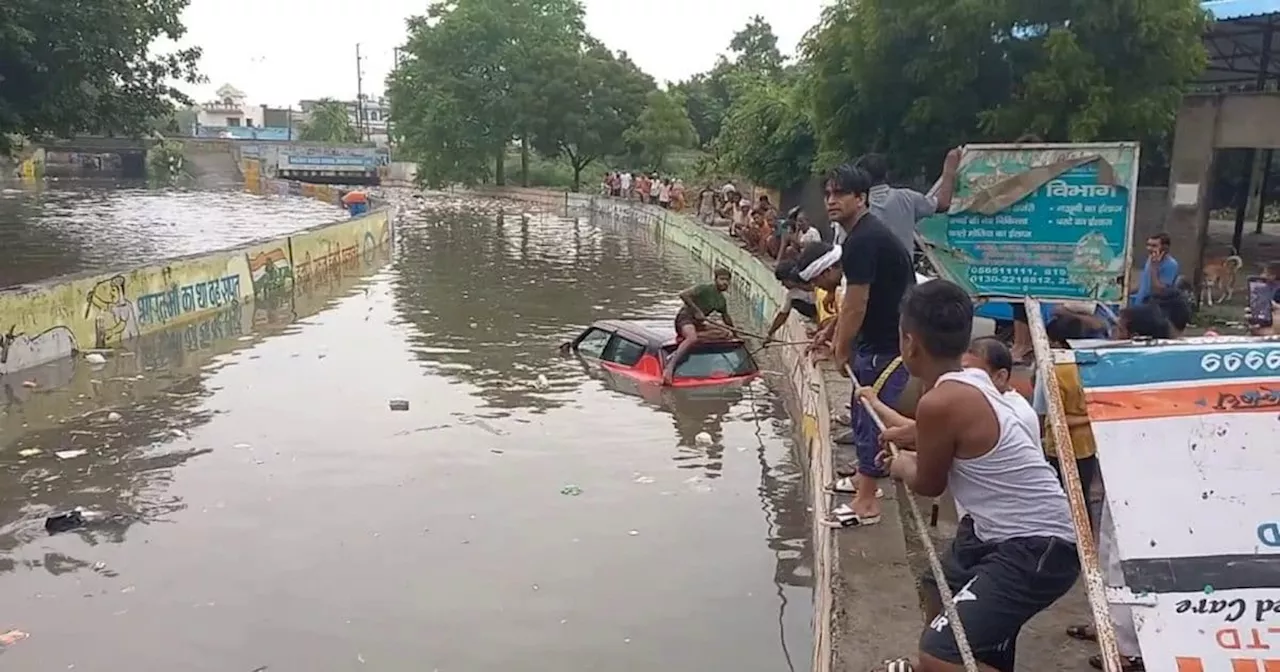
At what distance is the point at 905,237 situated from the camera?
7.50 meters

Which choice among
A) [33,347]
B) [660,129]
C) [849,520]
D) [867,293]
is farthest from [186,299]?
[660,129]

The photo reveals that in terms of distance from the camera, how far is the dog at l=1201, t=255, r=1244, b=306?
15.2 meters

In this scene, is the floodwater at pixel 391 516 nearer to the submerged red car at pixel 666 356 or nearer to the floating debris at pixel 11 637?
the floating debris at pixel 11 637

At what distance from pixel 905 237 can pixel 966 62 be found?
8487mm

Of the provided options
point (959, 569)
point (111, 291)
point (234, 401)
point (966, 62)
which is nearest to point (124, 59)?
point (111, 291)

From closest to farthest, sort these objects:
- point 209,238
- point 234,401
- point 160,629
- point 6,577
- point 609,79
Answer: point 160,629, point 6,577, point 234,401, point 209,238, point 609,79

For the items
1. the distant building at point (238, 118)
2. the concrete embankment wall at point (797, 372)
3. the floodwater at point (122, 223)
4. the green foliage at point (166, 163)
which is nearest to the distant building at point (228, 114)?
the distant building at point (238, 118)

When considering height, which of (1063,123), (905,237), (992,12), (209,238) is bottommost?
(209,238)

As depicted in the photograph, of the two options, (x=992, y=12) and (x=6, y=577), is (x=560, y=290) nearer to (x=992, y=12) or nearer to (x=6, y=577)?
(x=992, y=12)

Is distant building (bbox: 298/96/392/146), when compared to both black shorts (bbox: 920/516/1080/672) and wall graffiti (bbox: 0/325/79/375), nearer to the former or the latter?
wall graffiti (bbox: 0/325/79/375)

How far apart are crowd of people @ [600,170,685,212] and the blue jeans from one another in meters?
32.4

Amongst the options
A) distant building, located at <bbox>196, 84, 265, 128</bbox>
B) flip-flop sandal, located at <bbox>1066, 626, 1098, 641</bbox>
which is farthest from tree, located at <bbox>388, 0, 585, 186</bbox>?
distant building, located at <bbox>196, 84, 265, 128</bbox>

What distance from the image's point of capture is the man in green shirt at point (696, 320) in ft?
42.8

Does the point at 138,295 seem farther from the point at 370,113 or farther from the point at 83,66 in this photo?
the point at 370,113
